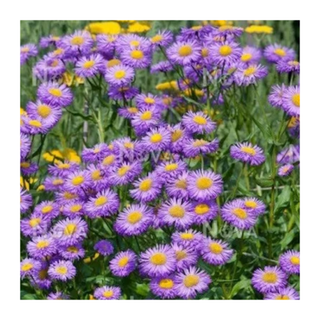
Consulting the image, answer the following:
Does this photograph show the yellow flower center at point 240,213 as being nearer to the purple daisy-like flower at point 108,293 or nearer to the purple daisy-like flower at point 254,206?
the purple daisy-like flower at point 254,206

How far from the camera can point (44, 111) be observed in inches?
89.0

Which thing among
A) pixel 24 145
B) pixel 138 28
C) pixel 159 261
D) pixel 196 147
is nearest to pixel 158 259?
pixel 159 261

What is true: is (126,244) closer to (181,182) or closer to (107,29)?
(181,182)

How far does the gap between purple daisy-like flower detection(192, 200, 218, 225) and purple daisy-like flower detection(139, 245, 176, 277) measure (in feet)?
0.34

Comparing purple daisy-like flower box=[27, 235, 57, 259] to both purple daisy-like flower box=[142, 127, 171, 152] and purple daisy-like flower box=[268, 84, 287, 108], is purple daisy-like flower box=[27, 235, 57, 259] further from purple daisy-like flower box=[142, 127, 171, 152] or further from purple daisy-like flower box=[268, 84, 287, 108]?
purple daisy-like flower box=[268, 84, 287, 108]

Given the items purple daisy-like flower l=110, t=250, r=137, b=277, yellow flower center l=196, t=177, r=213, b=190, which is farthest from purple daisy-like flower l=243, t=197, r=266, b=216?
purple daisy-like flower l=110, t=250, r=137, b=277

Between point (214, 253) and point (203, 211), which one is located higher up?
point (203, 211)

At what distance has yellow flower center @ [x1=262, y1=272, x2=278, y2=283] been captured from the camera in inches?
80.4

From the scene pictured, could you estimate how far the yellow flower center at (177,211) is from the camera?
197cm

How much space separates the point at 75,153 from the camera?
2.72m

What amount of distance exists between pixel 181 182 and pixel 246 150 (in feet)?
0.86

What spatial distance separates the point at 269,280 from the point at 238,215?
20cm

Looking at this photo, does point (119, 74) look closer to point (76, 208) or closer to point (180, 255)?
point (76, 208)

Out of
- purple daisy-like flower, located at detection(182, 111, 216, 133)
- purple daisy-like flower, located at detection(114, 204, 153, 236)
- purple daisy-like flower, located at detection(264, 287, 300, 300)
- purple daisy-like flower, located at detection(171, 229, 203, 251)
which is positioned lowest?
purple daisy-like flower, located at detection(264, 287, 300, 300)
